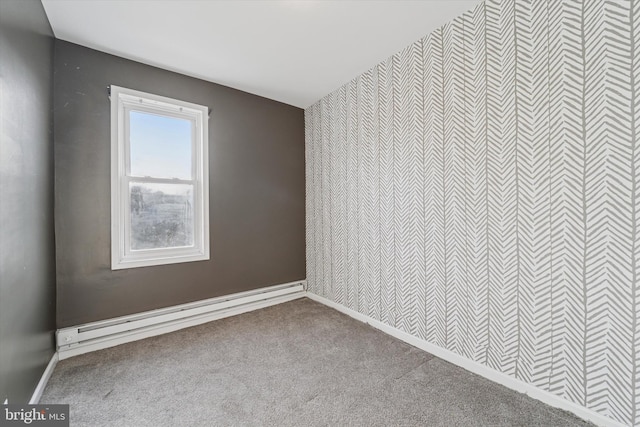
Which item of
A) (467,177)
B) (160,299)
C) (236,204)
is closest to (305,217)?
(236,204)

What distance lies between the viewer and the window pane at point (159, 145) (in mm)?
2307

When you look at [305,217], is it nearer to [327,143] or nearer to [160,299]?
[327,143]

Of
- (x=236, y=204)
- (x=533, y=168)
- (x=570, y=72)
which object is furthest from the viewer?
(x=236, y=204)

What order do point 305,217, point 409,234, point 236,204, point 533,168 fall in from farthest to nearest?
point 305,217
point 236,204
point 409,234
point 533,168

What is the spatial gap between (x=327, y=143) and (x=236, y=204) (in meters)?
1.26

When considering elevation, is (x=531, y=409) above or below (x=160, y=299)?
below

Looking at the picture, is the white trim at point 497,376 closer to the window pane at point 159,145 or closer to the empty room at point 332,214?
the empty room at point 332,214

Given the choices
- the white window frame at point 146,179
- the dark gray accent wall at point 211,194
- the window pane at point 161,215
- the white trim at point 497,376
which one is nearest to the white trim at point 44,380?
the dark gray accent wall at point 211,194

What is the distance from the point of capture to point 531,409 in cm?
138

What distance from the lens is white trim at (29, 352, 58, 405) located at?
146 cm

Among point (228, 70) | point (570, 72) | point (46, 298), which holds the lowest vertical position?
point (46, 298)

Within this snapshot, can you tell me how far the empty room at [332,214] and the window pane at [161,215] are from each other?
Result: 0.02 m

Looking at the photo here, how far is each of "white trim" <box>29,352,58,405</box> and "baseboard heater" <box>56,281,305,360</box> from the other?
10cm

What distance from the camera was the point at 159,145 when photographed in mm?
2426
